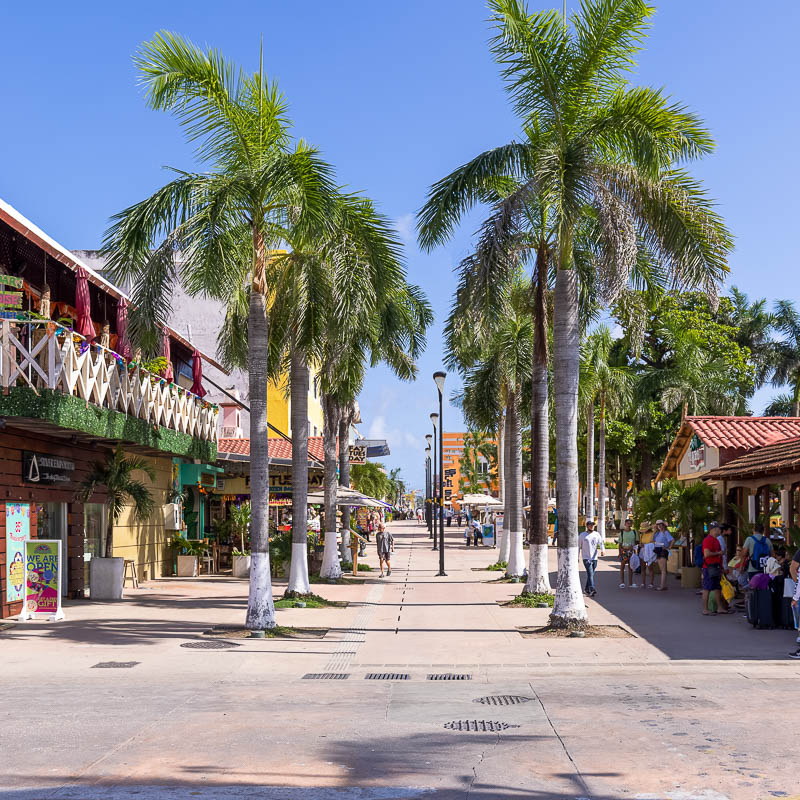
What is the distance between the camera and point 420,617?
1898 centimetres

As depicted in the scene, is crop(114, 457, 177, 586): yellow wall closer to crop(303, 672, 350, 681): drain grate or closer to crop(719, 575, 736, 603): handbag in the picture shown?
crop(303, 672, 350, 681): drain grate

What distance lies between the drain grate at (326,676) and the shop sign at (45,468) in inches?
326

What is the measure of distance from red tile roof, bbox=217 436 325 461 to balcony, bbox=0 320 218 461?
8090mm

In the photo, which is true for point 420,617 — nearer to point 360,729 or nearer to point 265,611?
point 265,611

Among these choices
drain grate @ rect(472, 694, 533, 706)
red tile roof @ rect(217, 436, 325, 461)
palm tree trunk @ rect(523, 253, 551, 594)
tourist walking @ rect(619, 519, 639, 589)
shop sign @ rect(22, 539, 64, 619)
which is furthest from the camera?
red tile roof @ rect(217, 436, 325, 461)

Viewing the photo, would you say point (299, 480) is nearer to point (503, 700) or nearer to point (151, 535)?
point (151, 535)

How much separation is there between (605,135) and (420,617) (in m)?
9.21

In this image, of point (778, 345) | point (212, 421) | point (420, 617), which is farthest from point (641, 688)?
point (778, 345)

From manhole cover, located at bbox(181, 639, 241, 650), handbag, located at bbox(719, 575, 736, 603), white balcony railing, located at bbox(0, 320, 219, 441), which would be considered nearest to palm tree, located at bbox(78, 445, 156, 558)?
white balcony railing, located at bbox(0, 320, 219, 441)

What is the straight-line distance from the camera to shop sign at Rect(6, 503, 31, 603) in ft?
57.5

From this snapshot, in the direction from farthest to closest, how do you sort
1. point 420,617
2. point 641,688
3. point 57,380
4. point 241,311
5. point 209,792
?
point 241,311 → point 420,617 → point 57,380 → point 641,688 → point 209,792

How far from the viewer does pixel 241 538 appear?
3253 centimetres

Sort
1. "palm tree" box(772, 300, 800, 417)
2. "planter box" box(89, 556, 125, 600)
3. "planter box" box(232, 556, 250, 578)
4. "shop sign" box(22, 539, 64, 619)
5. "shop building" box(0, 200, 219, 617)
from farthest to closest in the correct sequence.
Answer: "palm tree" box(772, 300, 800, 417) < "planter box" box(232, 556, 250, 578) < "planter box" box(89, 556, 125, 600) < "shop sign" box(22, 539, 64, 619) < "shop building" box(0, 200, 219, 617)

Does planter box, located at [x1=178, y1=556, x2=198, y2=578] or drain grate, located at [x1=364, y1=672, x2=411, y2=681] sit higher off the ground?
planter box, located at [x1=178, y1=556, x2=198, y2=578]
